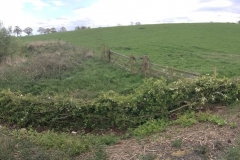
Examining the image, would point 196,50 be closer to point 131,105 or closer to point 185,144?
point 131,105

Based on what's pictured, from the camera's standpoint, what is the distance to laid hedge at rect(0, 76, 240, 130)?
23.1 feet

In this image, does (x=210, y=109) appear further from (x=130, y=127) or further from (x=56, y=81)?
(x=56, y=81)

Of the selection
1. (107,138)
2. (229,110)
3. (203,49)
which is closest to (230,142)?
(229,110)

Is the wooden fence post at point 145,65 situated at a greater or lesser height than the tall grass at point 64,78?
greater

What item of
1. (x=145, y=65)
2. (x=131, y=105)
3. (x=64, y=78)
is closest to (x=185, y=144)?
(x=131, y=105)

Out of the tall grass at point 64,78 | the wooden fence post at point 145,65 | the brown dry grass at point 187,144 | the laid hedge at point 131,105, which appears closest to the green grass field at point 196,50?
the wooden fence post at point 145,65

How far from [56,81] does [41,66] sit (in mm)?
2341

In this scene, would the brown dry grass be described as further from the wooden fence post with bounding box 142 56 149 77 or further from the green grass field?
the green grass field

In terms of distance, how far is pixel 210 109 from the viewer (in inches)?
278

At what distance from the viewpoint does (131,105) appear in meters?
7.21

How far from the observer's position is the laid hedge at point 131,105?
7051 millimetres

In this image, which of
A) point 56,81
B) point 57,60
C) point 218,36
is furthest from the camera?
point 218,36

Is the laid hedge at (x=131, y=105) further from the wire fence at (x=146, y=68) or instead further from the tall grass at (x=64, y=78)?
the tall grass at (x=64, y=78)

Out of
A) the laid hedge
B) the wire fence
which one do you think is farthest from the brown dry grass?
the wire fence
